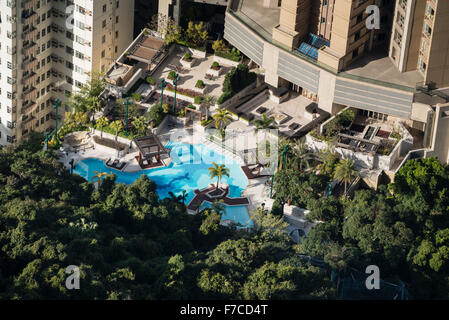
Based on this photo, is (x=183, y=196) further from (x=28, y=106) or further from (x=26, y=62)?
(x=28, y=106)

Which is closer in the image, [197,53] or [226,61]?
[226,61]

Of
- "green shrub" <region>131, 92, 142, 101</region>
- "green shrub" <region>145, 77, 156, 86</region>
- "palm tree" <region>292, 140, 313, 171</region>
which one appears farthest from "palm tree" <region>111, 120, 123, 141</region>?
"palm tree" <region>292, 140, 313, 171</region>

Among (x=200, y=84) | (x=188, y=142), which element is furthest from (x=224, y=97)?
→ (x=188, y=142)

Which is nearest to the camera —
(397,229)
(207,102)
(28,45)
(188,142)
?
(397,229)

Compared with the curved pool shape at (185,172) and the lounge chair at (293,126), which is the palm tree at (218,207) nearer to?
the curved pool shape at (185,172)

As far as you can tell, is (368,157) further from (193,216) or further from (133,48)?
(133,48)

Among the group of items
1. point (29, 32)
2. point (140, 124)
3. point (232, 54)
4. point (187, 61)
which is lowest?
point (140, 124)
